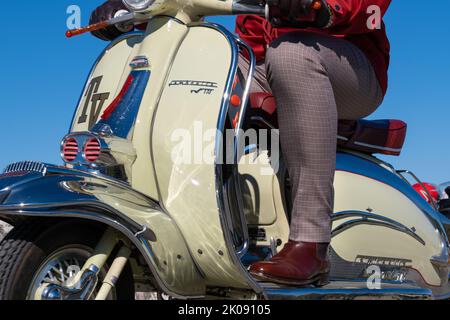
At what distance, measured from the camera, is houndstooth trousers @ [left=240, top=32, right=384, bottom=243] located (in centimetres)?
270

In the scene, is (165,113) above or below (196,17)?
below

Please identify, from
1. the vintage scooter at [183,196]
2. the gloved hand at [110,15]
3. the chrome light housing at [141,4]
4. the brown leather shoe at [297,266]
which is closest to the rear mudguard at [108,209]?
the vintage scooter at [183,196]

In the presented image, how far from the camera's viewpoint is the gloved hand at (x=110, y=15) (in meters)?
3.12

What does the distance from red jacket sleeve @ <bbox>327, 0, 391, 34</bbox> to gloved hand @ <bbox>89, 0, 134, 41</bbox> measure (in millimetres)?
897

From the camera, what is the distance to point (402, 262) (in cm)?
328

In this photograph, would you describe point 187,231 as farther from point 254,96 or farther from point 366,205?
point 366,205

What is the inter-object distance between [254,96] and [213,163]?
52 cm

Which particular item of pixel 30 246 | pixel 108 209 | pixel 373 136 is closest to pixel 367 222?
pixel 373 136

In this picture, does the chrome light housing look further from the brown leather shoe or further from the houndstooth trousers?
the brown leather shoe

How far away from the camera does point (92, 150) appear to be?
245 centimetres

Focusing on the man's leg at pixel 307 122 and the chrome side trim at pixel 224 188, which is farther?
the man's leg at pixel 307 122

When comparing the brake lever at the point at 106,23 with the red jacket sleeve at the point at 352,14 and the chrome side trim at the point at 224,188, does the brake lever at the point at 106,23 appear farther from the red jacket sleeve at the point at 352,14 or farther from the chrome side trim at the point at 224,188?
the red jacket sleeve at the point at 352,14

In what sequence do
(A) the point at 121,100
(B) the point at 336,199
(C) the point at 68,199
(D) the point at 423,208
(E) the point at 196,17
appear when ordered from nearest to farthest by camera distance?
1. (C) the point at 68,199
2. (A) the point at 121,100
3. (E) the point at 196,17
4. (B) the point at 336,199
5. (D) the point at 423,208

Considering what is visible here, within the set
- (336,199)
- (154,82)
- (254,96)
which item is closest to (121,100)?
(154,82)
